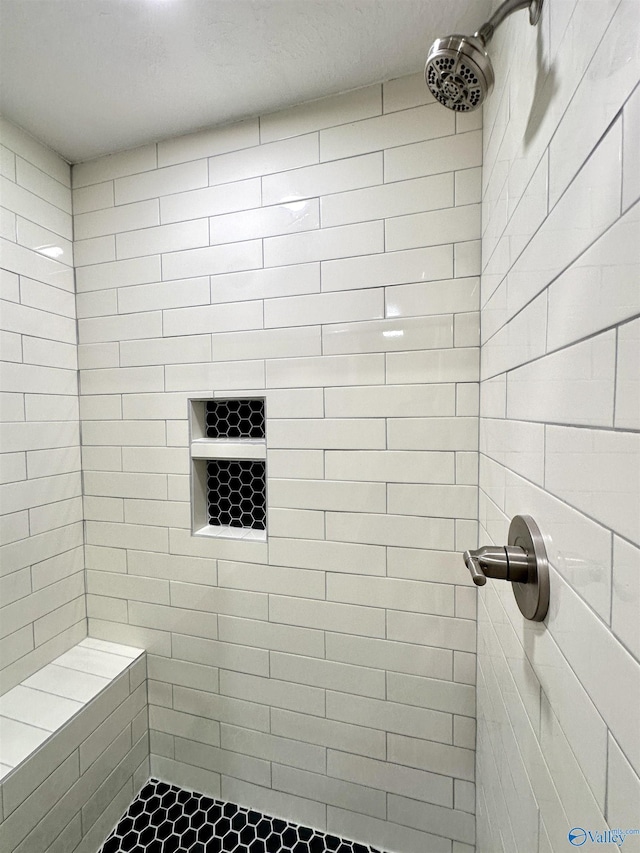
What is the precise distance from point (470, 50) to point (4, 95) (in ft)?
4.56

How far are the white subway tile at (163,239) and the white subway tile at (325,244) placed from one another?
0.26 m

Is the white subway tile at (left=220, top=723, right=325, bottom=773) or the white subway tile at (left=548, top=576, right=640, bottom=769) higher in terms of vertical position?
the white subway tile at (left=548, top=576, right=640, bottom=769)

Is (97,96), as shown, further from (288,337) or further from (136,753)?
(136,753)

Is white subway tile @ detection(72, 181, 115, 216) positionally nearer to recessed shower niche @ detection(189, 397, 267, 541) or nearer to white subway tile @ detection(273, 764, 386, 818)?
recessed shower niche @ detection(189, 397, 267, 541)

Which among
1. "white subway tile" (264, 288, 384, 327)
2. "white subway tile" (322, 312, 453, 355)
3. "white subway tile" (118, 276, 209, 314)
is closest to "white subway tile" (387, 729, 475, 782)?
"white subway tile" (322, 312, 453, 355)

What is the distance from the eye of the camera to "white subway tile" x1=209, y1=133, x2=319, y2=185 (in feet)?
3.93

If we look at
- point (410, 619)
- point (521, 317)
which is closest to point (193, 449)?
point (410, 619)

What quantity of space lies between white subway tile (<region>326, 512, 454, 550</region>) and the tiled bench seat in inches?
37.5

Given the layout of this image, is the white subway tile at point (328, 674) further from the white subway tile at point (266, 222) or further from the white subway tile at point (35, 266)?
the white subway tile at point (35, 266)

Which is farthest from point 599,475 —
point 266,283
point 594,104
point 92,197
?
point 92,197

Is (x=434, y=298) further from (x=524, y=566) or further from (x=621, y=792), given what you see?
(x=621, y=792)

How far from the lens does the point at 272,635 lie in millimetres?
1292

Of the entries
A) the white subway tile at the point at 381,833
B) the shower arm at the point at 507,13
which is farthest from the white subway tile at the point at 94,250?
the white subway tile at the point at 381,833

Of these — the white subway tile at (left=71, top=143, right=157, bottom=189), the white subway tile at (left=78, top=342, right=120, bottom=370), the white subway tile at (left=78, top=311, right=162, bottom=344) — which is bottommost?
the white subway tile at (left=78, top=342, right=120, bottom=370)
